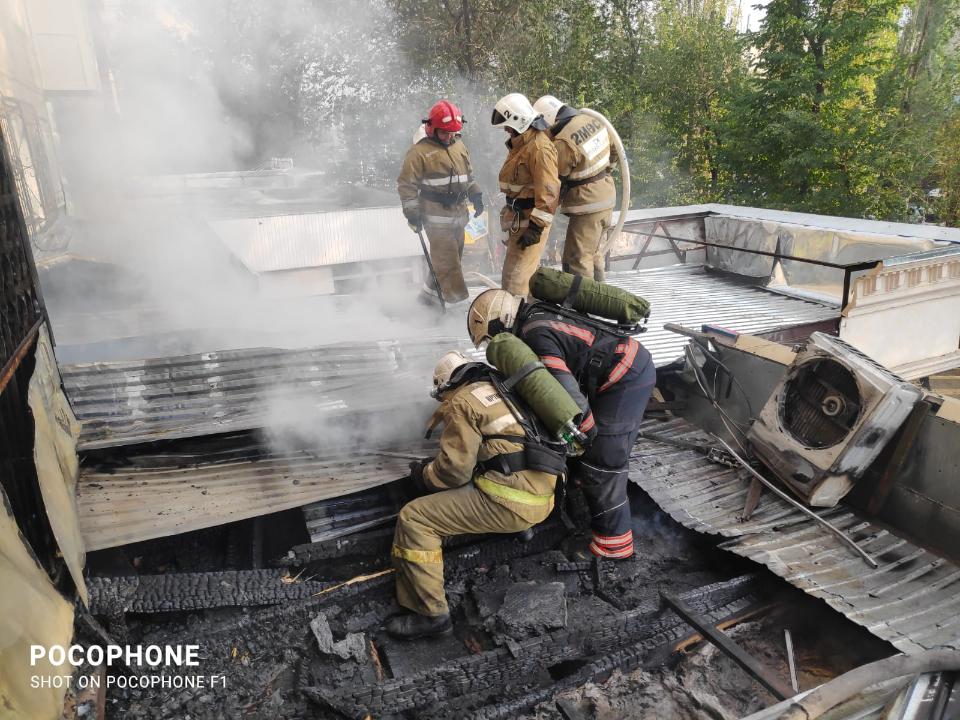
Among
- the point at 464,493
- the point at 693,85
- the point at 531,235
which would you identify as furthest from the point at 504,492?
the point at 693,85

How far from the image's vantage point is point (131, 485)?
3426 mm

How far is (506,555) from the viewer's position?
12.9 ft

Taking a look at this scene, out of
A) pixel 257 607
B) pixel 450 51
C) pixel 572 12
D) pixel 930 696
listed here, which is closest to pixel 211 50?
pixel 450 51

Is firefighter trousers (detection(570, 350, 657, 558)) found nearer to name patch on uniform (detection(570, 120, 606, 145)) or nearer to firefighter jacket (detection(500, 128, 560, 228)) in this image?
firefighter jacket (detection(500, 128, 560, 228))

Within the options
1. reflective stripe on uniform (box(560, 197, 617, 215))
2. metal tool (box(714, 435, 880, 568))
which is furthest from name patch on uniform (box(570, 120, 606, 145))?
metal tool (box(714, 435, 880, 568))

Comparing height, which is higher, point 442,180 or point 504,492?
point 442,180

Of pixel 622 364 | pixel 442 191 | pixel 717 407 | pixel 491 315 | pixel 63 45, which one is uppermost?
pixel 63 45

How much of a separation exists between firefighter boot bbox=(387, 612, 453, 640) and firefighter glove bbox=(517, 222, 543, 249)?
2.90 meters

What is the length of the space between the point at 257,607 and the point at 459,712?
1.20 meters

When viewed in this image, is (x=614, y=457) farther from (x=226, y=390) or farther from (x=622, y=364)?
(x=226, y=390)

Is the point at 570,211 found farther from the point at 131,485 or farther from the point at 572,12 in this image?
the point at 572,12

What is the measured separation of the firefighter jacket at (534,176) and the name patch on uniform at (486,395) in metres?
2.10

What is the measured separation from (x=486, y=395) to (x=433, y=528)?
75 cm

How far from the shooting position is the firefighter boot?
3.34 meters
